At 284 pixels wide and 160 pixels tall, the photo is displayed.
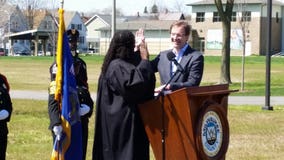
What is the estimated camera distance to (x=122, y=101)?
5.75 meters

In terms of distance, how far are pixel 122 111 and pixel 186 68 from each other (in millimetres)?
985

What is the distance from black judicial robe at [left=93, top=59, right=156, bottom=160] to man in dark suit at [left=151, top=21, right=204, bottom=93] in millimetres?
663

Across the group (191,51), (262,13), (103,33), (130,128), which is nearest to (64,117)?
(130,128)

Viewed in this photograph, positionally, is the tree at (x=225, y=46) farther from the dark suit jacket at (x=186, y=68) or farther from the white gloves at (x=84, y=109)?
the dark suit jacket at (x=186, y=68)

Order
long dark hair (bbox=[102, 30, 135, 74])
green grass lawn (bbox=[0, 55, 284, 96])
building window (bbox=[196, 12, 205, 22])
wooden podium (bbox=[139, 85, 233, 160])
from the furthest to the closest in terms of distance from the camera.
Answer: building window (bbox=[196, 12, 205, 22])
green grass lawn (bbox=[0, 55, 284, 96])
long dark hair (bbox=[102, 30, 135, 74])
wooden podium (bbox=[139, 85, 233, 160])

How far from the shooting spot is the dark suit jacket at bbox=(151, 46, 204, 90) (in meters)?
6.33

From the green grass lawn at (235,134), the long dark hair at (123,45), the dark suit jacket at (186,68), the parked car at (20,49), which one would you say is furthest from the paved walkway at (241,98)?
the parked car at (20,49)

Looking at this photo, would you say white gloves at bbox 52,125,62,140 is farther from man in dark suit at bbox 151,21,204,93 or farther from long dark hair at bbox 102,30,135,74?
man in dark suit at bbox 151,21,204,93

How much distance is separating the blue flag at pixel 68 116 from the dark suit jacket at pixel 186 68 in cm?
91

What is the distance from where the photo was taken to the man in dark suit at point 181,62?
20.8ft

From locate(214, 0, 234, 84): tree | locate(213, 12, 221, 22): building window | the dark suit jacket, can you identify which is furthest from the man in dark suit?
locate(213, 12, 221, 22): building window

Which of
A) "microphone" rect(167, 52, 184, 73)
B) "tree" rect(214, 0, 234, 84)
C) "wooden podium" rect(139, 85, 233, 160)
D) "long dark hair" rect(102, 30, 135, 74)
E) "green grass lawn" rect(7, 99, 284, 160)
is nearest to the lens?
"wooden podium" rect(139, 85, 233, 160)

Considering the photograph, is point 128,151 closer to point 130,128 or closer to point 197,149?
point 130,128

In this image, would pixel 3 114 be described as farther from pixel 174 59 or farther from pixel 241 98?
pixel 241 98
